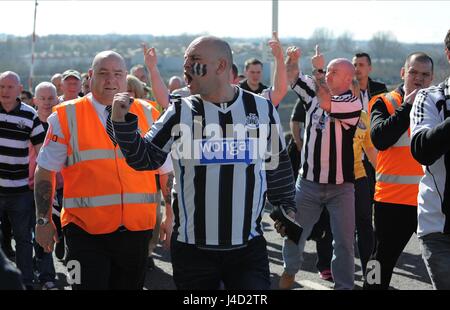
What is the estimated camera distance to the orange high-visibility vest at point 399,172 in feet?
18.3

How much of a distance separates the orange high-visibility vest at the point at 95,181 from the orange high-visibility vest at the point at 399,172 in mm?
2060

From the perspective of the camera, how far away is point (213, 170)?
12.7 ft

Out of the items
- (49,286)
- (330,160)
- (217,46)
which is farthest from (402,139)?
(49,286)

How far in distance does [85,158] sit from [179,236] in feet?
3.22

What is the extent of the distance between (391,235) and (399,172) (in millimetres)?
517

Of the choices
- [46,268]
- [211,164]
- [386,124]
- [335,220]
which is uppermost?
[386,124]

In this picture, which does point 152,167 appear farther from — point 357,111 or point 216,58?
point 357,111

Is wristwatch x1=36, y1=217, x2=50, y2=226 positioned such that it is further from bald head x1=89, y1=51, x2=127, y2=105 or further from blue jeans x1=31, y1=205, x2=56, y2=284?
blue jeans x1=31, y1=205, x2=56, y2=284

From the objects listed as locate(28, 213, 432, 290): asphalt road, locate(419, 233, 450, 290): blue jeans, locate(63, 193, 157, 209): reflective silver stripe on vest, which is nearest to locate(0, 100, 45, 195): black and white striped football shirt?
locate(28, 213, 432, 290): asphalt road

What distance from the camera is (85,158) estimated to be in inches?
180

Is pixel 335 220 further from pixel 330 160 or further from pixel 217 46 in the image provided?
pixel 217 46

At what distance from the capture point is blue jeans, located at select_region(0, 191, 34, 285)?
6879 mm
